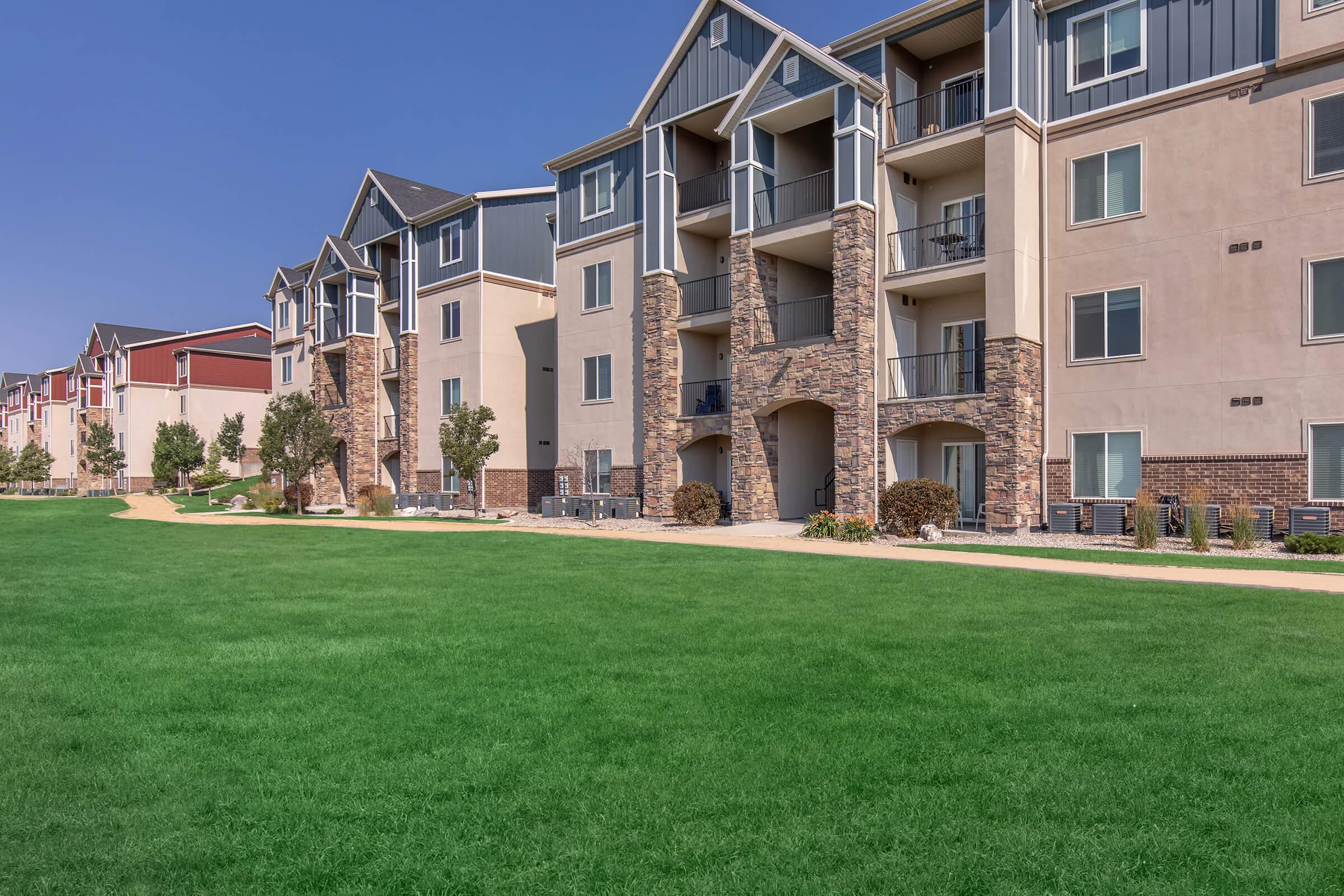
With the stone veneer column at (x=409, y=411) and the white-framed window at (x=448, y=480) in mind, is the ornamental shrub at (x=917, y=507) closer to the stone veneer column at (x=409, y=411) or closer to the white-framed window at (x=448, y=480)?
the white-framed window at (x=448, y=480)

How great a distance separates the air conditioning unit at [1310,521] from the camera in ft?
55.4

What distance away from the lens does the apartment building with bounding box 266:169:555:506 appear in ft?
111

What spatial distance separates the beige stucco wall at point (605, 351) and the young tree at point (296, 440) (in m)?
9.89

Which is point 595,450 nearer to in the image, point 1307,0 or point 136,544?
point 136,544

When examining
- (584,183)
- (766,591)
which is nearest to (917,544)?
(766,591)

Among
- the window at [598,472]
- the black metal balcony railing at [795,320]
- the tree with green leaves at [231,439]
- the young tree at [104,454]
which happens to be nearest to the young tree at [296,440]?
the window at [598,472]

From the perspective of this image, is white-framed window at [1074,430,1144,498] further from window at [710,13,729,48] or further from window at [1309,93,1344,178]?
window at [710,13,729,48]

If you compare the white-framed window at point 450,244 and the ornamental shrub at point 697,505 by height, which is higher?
the white-framed window at point 450,244

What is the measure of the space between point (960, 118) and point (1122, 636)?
17.8m

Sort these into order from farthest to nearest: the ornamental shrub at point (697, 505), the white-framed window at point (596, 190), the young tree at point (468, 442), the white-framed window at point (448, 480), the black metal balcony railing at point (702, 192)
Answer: the white-framed window at point (448, 480), the white-framed window at point (596, 190), the young tree at point (468, 442), the black metal balcony railing at point (702, 192), the ornamental shrub at point (697, 505)

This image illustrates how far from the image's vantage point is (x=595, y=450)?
29703mm

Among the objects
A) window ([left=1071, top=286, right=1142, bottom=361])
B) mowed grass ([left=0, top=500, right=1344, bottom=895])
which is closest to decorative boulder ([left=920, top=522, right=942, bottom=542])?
window ([left=1071, top=286, right=1142, bottom=361])

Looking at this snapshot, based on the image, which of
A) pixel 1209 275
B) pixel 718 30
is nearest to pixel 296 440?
pixel 718 30

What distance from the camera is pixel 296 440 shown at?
33625mm
